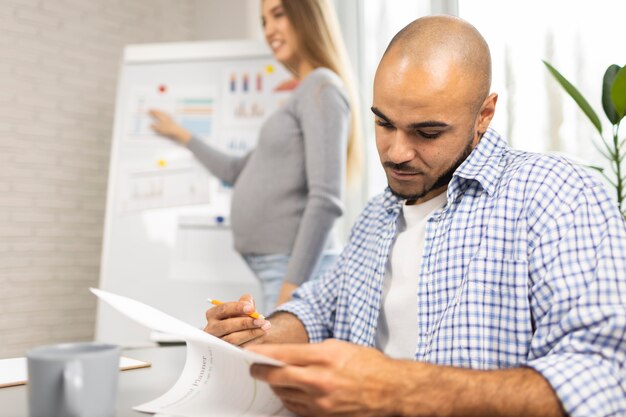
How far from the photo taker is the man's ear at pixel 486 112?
1021 millimetres

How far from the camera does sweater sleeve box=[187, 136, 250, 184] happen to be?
2.46 m

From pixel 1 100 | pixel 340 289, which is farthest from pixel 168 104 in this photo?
pixel 340 289

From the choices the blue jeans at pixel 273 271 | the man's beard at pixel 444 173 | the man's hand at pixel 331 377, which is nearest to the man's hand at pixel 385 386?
the man's hand at pixel 331 377

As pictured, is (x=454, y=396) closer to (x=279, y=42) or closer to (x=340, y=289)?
(x=340, y=289)

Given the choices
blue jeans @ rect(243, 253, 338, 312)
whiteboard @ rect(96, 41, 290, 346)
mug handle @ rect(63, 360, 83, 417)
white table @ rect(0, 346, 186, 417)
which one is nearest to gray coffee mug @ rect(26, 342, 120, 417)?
mug handle @ rect(63, 360, 83, 417)

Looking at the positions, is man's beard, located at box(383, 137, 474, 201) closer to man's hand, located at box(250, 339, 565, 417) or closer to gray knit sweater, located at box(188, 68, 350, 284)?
man's hand, located at box(250, 339, 565, 417)

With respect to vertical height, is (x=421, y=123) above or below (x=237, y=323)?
above

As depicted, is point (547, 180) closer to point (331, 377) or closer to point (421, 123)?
point (421, 123)

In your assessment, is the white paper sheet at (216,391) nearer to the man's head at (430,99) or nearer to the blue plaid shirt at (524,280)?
the blue plaid shirt at (524,280)

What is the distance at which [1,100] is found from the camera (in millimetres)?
3029

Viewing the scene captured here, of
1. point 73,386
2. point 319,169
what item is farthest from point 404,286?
point 319,169

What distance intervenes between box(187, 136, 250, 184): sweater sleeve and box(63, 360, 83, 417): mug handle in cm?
188

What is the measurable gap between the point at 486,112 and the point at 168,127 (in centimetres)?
180

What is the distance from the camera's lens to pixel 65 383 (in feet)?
1.87
